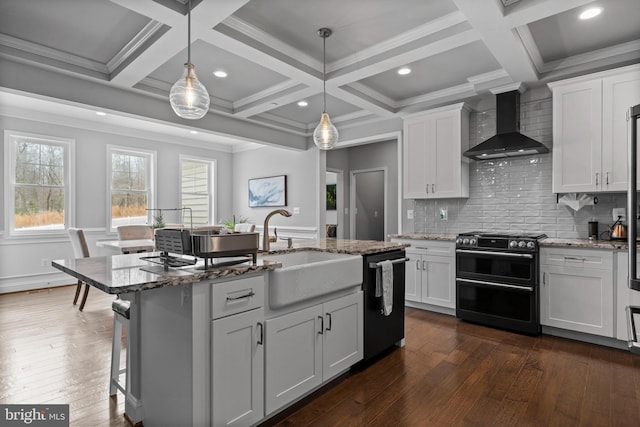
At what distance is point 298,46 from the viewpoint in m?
3.12

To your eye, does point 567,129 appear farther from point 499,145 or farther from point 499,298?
point 499,298

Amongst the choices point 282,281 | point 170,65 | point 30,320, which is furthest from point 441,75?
point 30,320

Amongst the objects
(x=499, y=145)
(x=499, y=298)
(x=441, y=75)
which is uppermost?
(x=441, y=75)

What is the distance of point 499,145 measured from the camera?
3562 mm

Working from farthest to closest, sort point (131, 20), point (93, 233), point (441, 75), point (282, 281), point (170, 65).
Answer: point (93, 233) → point (441, 75) → point (170, 65) → point (131, 20) → point (282, 281)

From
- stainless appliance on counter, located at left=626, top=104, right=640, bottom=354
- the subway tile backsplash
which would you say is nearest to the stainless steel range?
the subway tile backsplash

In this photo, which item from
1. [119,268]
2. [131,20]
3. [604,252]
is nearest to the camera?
[119,268]

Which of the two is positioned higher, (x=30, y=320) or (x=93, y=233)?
(x=93, y=233)

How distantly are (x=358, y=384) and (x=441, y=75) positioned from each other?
319 centimetres

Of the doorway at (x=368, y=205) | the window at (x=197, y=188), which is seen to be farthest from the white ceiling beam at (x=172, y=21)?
the doorway at (x=368, y=205)

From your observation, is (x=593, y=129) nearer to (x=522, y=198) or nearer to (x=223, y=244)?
(x=522, y=198)

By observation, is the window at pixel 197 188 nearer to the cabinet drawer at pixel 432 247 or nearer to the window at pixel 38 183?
the window at pixel 38 183

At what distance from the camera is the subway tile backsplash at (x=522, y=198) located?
351cm

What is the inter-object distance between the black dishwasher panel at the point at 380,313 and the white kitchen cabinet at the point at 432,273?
3.51ft
